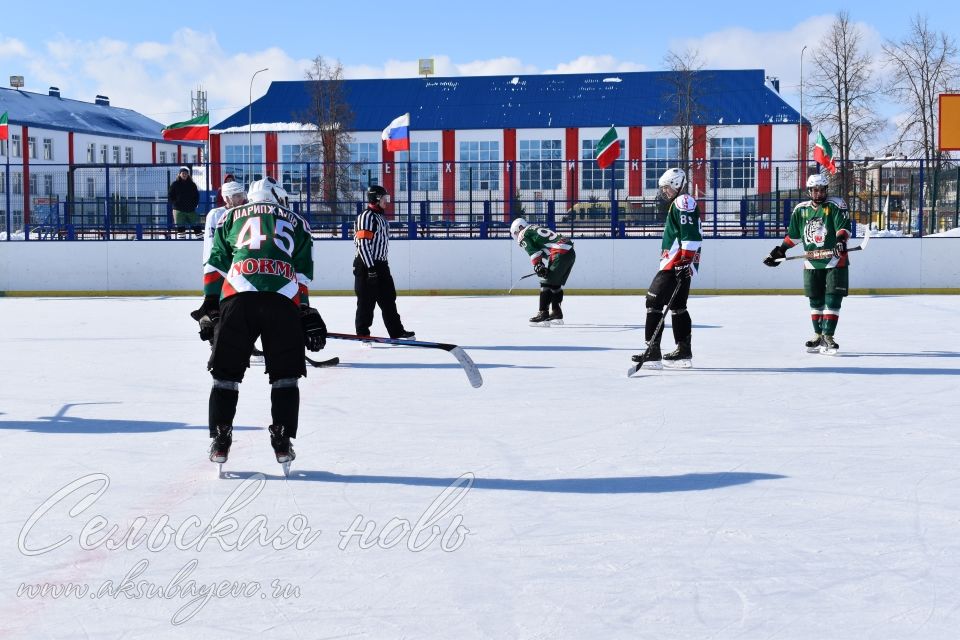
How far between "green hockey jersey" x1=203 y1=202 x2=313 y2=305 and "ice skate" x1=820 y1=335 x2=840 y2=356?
19.8 ft

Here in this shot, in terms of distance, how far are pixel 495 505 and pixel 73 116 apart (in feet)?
193

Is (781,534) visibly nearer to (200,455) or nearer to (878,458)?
(878,458)

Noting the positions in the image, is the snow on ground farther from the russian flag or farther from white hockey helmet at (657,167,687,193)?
the russian flag

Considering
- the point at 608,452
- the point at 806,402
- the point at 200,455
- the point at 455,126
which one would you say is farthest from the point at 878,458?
the point at 455,126

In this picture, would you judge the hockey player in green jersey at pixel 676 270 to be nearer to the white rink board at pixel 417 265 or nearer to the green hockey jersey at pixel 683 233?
the green hockey jersey at pixel 683 233

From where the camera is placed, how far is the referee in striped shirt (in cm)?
1065

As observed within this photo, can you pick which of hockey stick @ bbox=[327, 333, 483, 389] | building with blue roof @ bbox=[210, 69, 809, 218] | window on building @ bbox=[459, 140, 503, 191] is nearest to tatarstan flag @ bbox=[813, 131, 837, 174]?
window on building @ bbox=[459, 140, 503, 191]

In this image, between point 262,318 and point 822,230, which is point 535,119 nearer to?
point 822,230

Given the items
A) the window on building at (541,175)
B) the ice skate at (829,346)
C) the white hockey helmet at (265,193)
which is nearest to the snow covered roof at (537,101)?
the window on building at (541,175)

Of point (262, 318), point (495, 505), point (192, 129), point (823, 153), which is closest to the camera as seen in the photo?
point (495, 505)

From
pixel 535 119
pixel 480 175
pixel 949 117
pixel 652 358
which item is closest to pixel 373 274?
pixel 652 358

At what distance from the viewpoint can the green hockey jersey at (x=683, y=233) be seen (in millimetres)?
8945

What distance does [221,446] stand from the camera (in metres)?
5.09

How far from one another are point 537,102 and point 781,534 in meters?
45.1
